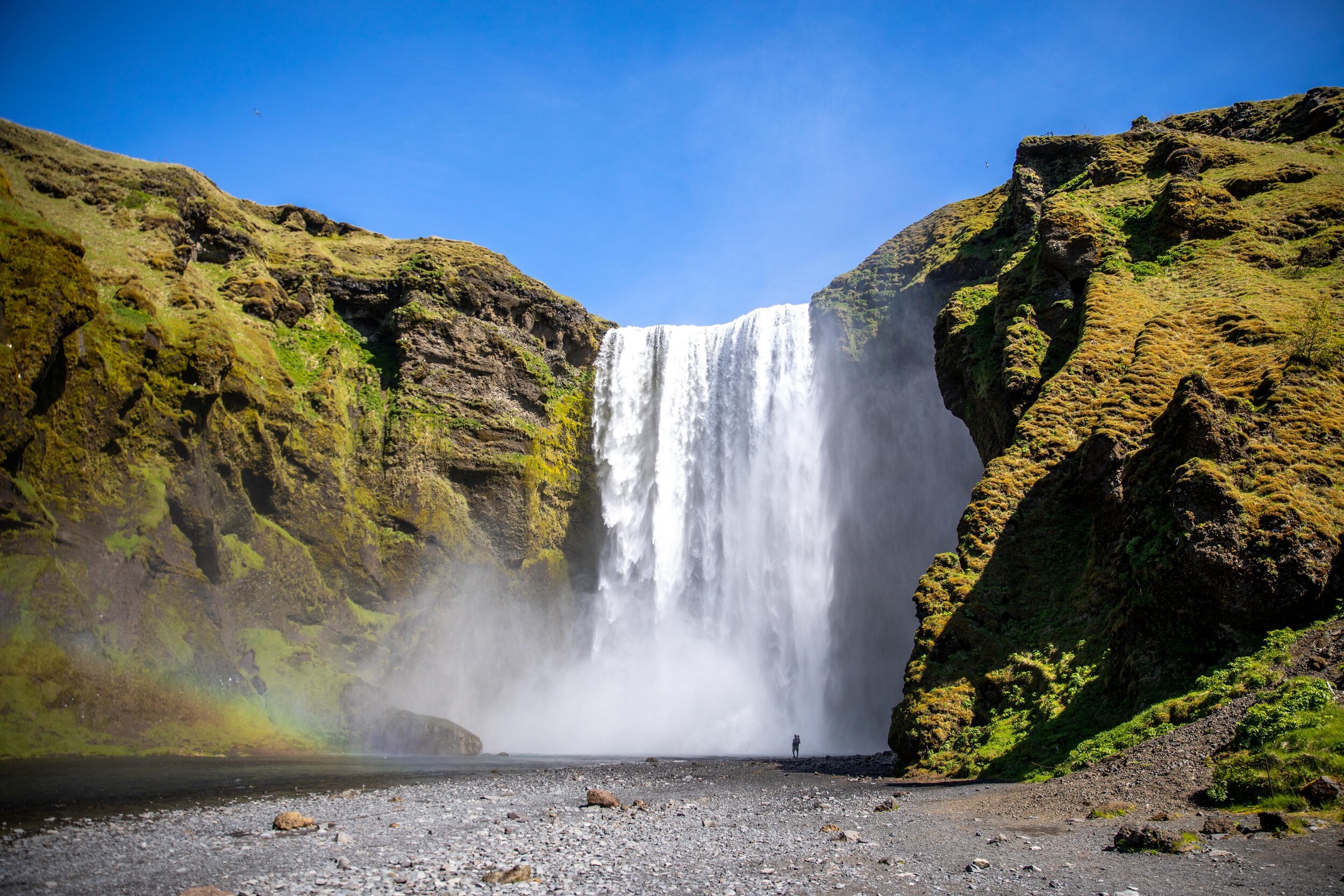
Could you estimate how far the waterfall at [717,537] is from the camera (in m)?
41.2

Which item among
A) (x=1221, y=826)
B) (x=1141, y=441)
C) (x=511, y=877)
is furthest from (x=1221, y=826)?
(x=1141, y=441)

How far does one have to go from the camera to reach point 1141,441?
698 inches

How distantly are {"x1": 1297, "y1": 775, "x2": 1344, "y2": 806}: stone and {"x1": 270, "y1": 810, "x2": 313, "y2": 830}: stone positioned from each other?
43.5 ft

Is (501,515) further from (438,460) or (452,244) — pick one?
(452,244)

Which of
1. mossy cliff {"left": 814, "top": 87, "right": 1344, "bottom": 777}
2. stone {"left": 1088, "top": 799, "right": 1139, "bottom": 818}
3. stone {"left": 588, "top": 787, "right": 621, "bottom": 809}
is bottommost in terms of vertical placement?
stone {"left": 588, "top": 787, "right": 621, "bottom": 809}

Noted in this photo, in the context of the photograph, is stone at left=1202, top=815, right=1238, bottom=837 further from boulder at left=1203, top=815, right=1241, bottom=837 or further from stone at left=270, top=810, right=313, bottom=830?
stone at left=270, top=810, right=313, bottom=830

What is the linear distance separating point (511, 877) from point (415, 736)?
2425 cm

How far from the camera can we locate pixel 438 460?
40625 mm

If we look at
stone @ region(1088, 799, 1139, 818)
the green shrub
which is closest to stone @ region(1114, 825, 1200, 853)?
stone @ region(1088, 799, 1139, 818)

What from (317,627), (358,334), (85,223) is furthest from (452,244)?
(317,627)

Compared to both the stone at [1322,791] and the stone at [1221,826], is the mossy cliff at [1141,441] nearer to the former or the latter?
the stone at [1322,791]

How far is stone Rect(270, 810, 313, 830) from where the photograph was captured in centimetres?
1131

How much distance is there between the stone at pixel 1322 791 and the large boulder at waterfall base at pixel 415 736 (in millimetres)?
27630

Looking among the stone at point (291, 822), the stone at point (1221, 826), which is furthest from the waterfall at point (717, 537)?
the stone at point (1221, 826)
